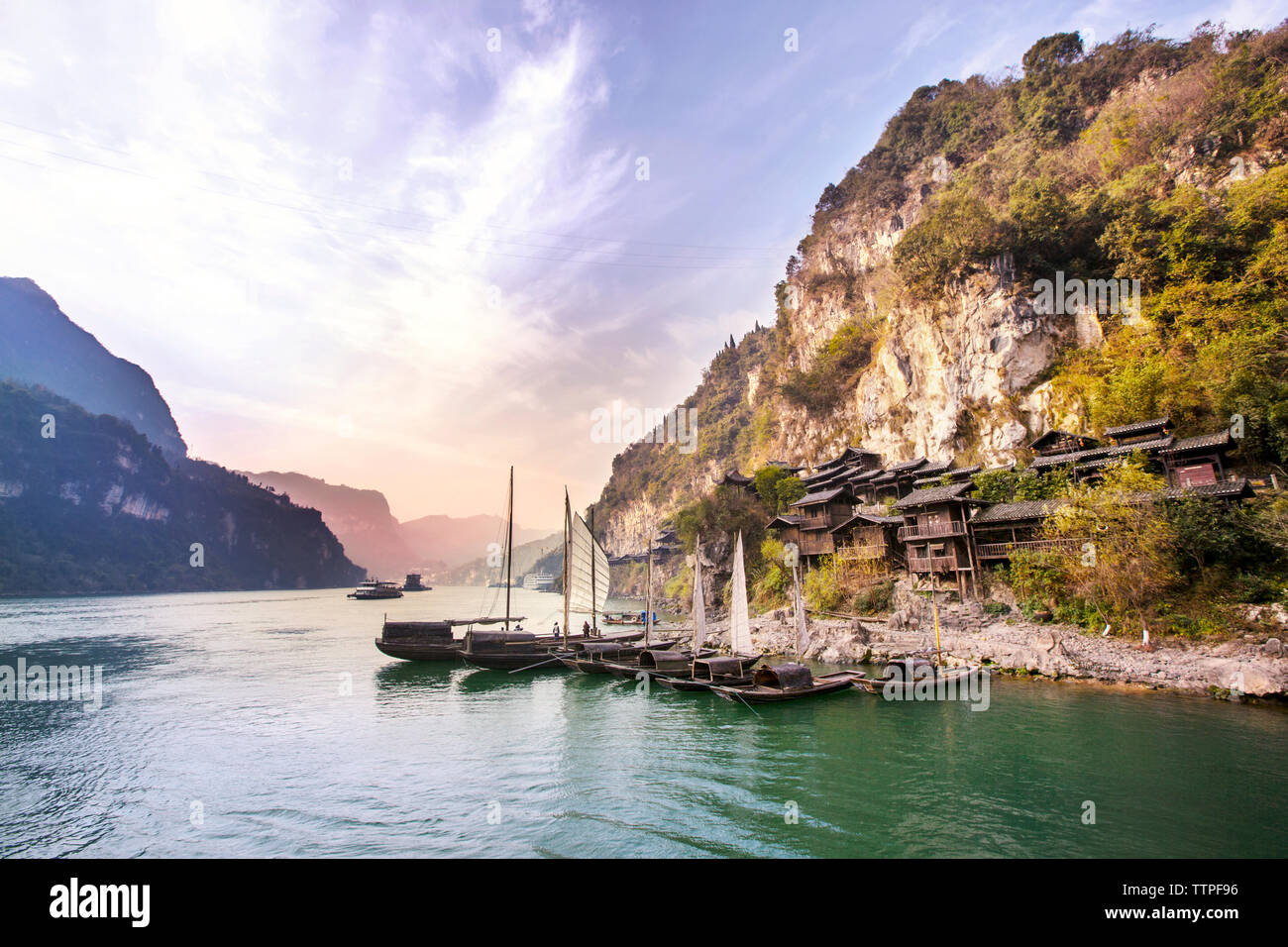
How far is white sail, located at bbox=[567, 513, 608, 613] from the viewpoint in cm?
3228

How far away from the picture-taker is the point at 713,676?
71.5 ft

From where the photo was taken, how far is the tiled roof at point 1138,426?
82.3ft

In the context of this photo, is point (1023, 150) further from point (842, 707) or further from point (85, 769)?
point (85, 769)

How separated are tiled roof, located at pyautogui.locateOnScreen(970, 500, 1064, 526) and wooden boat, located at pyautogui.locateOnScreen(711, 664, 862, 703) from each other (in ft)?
44.2

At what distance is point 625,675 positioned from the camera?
26078mm

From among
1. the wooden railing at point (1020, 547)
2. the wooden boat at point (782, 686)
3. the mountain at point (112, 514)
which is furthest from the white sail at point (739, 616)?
the mountain at point (112, 514)

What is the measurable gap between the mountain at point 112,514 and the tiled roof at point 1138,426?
137885 millimetres

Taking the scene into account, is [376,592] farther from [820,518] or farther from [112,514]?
[820,518]

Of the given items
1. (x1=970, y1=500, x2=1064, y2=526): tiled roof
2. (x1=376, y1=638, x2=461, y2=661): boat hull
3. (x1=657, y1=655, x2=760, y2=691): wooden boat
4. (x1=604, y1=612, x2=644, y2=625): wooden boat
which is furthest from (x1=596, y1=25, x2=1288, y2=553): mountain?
(x1=376, y1=638, x2=461, y2=661): boat hull

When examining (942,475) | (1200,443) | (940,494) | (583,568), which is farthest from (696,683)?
(1200,443)

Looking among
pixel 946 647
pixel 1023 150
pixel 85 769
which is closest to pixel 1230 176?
pixel 1023 150

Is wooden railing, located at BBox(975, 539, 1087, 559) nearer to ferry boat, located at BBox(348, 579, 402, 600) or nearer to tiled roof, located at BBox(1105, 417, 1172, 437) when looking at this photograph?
tiled roof, located at BBox(1105, 417, 1172, 437)

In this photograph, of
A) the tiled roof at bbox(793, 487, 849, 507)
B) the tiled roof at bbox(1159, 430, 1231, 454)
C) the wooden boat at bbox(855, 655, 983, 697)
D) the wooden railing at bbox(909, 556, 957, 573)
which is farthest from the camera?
the tiled roof at bbox(793, 487, 849, 507)

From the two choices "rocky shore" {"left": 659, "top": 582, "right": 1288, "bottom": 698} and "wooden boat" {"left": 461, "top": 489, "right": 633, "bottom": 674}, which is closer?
"rocky shore" {"left": 659, "top": 582, "right": 1288, "bottom": 698}
